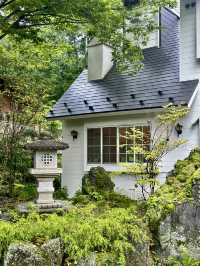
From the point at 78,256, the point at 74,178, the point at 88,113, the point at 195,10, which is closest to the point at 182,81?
the point at 195,10

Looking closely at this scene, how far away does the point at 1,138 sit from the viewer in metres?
11.2

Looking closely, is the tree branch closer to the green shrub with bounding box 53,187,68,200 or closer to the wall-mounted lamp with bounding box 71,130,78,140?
the wall-mounted lamp with bounding box 71,130,78,140

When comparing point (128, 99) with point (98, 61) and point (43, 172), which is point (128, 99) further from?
point (43, 172)

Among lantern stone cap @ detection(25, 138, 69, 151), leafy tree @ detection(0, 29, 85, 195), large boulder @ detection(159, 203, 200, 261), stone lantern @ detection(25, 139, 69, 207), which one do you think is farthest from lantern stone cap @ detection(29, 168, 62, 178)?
large boulder @ detection(159, 203, 200, 261)

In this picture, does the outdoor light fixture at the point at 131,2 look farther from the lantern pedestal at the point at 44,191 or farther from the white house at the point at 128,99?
the lantern pedestal at the point at 44,191

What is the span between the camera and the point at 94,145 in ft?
41.9

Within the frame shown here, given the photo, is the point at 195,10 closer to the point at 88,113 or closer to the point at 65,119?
the point at 88,113

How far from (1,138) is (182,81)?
5.70m

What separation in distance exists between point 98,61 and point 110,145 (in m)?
3.50

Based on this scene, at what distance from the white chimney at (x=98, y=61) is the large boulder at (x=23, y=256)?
9433 mm

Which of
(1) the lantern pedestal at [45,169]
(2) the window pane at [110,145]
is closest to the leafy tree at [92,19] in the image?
(2) the window pane at [110,145]

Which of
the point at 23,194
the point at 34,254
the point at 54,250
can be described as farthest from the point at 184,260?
the point at 23,194

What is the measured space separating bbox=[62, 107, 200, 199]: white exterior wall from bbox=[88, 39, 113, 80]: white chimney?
2.01 metres

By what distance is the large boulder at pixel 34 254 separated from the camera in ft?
16.9
